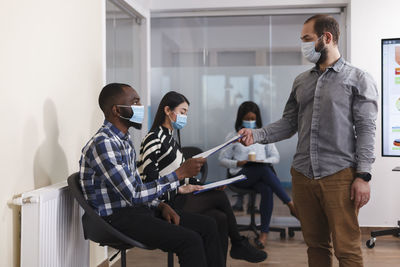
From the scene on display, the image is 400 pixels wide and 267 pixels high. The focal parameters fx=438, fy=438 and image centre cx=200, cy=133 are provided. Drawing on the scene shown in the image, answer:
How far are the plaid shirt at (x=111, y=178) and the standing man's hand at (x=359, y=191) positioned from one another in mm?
842

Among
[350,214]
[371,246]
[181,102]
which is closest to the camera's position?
[350,214]

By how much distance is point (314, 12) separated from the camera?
473 centimetres

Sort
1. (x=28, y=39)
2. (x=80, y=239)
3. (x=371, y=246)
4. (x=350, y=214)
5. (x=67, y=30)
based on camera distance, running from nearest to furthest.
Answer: (x=350, y=214) < (x=28, y=39) < (x=80, y=239) < (x=67, y=30) < (x=371, y=246)

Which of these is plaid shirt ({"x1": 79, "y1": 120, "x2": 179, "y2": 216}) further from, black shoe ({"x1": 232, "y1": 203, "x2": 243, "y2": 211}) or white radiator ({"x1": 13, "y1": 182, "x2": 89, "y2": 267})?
black shoe ({"x1": 232, "y1": 203, "x2": 243, "y2": 211})

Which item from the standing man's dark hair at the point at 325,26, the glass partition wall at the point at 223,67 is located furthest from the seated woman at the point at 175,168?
the glass partition wall at the point at 223,67

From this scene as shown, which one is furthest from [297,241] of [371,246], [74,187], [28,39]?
[28,39]

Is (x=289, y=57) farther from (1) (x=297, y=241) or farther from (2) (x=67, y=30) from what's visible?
(2) (x=67, y=30)

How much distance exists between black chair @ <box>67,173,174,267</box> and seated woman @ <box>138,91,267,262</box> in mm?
438

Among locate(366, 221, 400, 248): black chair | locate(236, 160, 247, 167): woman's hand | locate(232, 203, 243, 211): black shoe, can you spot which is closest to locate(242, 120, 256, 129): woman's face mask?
locate(236, 160, 247, 167): woman's hand

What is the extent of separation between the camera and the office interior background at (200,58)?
107 inches

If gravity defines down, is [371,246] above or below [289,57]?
below

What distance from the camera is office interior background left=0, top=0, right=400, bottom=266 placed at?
2715 millimetres

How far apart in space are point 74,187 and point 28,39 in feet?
2.55

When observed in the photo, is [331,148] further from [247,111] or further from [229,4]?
[229,4]
